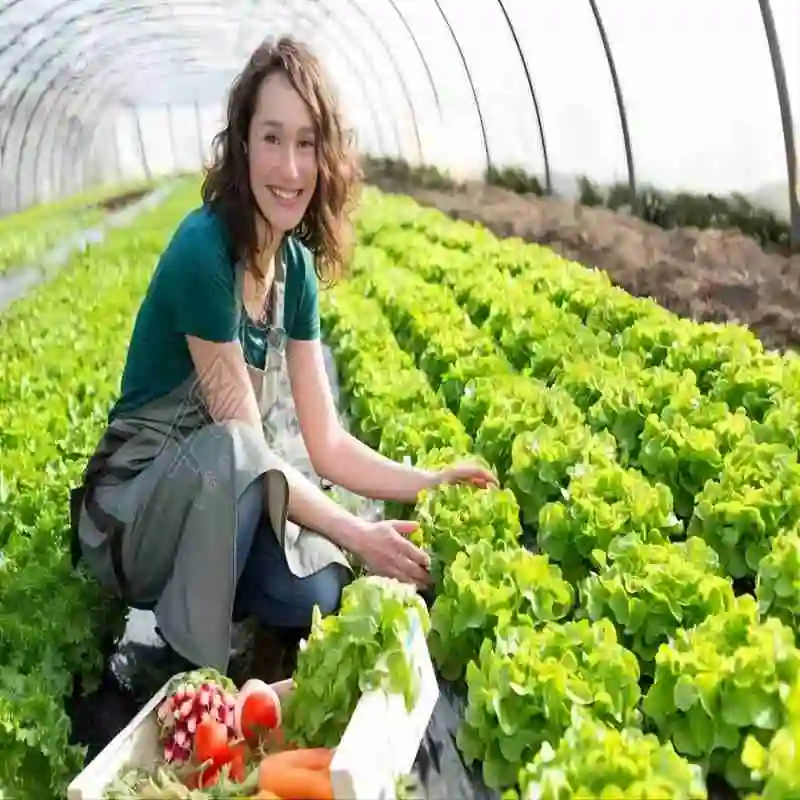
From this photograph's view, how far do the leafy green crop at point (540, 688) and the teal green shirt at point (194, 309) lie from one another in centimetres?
120

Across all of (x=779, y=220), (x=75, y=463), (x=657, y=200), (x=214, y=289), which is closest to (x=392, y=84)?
(x=657, y=200)

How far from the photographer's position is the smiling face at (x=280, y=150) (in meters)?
3.15

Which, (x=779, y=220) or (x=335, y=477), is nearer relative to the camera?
(x=335, y=477)

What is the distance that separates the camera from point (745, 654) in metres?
2.44

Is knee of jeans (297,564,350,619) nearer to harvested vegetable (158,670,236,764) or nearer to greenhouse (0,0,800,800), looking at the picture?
greenhouse (0,0,800,800)

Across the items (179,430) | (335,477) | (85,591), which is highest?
(179,430)

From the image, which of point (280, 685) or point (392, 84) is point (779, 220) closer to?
point (280, 685)

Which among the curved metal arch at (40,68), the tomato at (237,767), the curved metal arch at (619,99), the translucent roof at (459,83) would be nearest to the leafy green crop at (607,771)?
the tomato at (237,767)

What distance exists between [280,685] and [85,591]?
1070 millimetres

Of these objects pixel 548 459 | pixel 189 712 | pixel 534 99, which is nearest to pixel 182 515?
pixel 189 712

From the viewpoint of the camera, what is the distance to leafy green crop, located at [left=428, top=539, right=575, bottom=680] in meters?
2.97

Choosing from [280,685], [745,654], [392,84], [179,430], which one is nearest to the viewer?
[745,654]

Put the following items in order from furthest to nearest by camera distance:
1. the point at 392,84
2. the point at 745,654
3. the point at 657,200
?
the point at 392,84
the point at 657,200
the point at 745,654

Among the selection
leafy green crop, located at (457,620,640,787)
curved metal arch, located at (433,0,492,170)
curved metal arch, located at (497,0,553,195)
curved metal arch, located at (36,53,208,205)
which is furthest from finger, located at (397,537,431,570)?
curved metal arch, located at (36,53,208,205)
